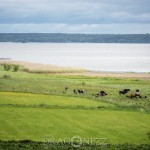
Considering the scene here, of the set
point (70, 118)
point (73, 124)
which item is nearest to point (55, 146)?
point (73, 124)

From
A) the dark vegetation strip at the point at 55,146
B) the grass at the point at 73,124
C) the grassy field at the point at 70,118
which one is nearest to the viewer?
the dark vegetation strip at the point at 55,146

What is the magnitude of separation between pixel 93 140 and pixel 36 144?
3969 mm

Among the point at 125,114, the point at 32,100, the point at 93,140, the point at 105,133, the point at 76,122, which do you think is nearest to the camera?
the point at 93,140

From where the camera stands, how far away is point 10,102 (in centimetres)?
4266

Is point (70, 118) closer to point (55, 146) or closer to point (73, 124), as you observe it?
point (73, 124)

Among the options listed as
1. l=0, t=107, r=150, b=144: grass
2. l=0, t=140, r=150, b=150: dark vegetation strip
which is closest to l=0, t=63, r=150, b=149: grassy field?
l=0, t=107, r=150, b=144: grass

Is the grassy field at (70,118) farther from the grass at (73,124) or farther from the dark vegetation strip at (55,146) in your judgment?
the dark vegetation strip at (55,146)

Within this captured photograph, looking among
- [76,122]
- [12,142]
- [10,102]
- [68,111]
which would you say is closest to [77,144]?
[12,142]

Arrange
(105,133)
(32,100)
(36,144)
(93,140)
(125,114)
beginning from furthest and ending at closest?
(32,100) → (125,114) → (105,133) → (93,140) → (36,144)

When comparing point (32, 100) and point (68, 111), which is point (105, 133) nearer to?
point (68, 111)

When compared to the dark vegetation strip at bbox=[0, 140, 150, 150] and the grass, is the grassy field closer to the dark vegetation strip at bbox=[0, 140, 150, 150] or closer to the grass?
the grass

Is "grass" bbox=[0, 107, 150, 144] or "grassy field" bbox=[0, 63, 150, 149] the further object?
"grassy field" bbox=[0, 63, 150, 149]

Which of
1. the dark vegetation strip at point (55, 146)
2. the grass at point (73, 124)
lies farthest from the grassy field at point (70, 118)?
the dark vegetation strip at point (55, 146)

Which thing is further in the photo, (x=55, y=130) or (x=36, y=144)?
(x=55, y=130)
